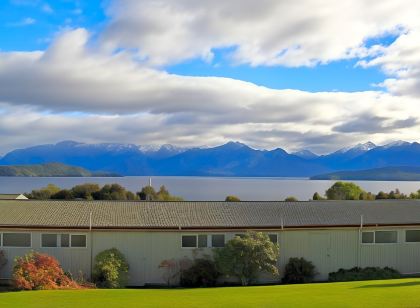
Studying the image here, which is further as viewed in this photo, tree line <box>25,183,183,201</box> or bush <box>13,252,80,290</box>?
tree line <box>25,183,183,201</box>

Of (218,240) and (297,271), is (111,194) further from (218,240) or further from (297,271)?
(297,271)

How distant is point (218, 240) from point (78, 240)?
7.93 metres

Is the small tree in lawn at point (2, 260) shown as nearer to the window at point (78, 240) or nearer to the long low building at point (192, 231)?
the long low building at point (192, 231)

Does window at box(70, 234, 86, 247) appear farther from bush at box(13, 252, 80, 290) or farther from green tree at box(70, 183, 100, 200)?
green tree at box(70, 183, 100, 200)

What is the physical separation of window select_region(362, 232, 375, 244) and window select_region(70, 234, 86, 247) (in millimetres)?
16530

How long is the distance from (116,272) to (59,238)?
13.2ft

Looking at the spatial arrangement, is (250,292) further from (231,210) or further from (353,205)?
(353,205)

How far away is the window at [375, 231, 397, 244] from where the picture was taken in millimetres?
33938

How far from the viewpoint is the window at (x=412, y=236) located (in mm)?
34188

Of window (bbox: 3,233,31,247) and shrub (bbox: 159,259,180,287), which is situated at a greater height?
window (bbox: 3,233,31,247)

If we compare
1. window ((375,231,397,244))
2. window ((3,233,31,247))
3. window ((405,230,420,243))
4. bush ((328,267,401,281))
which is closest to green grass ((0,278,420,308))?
bush ((328,267,401,281))

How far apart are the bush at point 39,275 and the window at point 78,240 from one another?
2.74m

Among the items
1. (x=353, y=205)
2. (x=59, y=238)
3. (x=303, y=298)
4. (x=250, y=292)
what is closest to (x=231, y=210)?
(x=353, y=205)

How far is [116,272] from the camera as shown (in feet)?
98.6
